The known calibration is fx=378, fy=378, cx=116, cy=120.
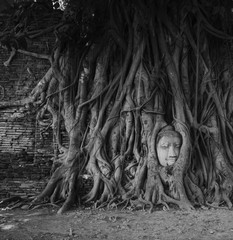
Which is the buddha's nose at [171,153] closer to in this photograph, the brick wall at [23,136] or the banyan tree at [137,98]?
the banyan tree at [137,98]

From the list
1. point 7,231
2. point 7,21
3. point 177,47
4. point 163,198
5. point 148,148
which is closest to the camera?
point 7,231

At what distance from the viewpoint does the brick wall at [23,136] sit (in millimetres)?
5508

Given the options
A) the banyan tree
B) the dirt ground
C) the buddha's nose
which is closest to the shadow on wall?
the banyan tree

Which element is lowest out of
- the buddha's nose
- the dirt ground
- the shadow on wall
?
the dirt ground

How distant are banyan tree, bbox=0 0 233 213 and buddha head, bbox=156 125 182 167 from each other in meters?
0.02

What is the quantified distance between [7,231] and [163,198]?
1.96 metres

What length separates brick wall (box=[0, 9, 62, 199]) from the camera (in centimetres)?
551

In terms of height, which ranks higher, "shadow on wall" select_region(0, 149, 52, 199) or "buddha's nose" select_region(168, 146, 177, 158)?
"buddha's nose" select_region(168, 146, 177, 158)

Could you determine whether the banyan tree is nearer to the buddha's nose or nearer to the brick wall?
the buddha's nose

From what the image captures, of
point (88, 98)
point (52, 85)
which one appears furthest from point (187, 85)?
point (52, 85)

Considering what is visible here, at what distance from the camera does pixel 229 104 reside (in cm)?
551

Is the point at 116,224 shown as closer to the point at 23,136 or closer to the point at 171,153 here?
the point at 171,153

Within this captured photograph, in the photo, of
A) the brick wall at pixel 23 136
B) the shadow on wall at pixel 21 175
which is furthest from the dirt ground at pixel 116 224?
the brick wall at pixel 23 136

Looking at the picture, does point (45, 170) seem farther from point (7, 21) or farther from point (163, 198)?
point (7, 21)
